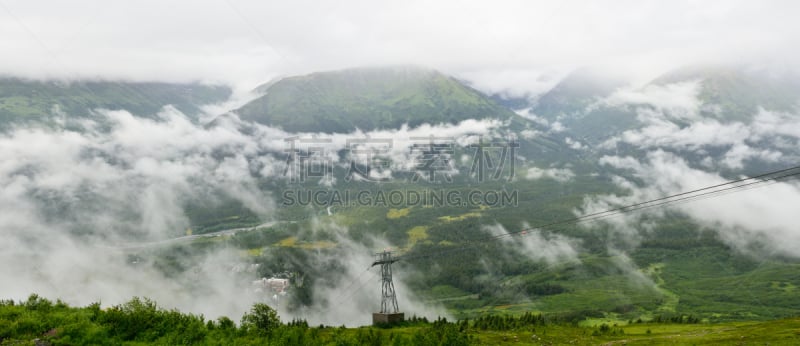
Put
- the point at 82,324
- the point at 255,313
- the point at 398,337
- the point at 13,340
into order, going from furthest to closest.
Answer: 1. the point at 255,313
2. the point at 398,337
3. the point at 82,324
4. the point at 13,340

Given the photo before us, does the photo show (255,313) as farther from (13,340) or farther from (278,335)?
(13,340)

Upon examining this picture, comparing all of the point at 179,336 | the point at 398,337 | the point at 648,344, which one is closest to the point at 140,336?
the point at 179,336

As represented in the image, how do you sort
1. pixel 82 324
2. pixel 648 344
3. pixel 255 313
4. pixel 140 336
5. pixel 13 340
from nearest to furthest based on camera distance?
pixel 13 340, pixel 82 324, pixel 140 336, pixel 648 344, pixel 255 313

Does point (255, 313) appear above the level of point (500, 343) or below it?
above

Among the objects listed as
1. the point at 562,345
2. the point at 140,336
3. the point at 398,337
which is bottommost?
the point at 562,345

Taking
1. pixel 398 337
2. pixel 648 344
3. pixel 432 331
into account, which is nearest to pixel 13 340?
pixel 398 337

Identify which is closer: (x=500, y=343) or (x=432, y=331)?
(x=432, y=331)

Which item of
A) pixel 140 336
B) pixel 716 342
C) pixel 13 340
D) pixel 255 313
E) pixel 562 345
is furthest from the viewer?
pixel 255 313

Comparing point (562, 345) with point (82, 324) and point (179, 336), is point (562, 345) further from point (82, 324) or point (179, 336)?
point (82, 324)

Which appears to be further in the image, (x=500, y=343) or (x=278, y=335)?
(x=500, y=343)
